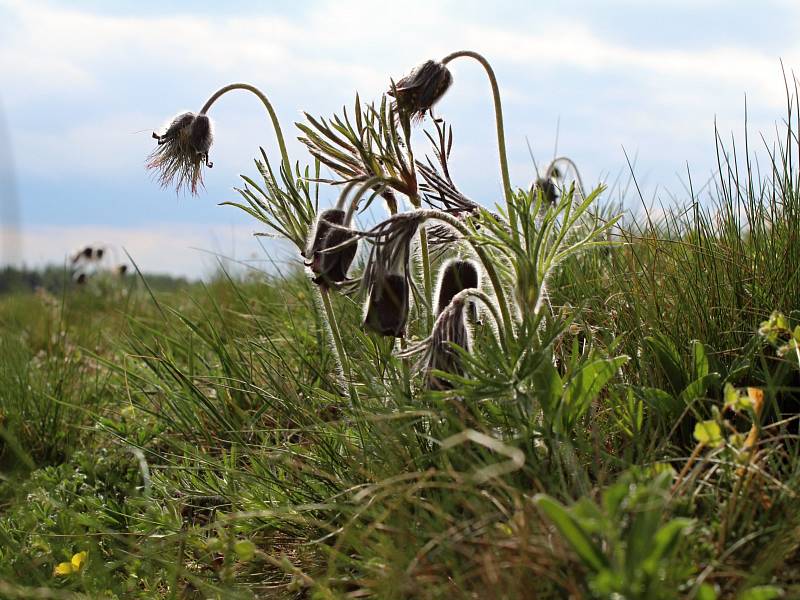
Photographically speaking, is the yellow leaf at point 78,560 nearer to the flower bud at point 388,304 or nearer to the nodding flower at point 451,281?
the flower bud at point 388,304

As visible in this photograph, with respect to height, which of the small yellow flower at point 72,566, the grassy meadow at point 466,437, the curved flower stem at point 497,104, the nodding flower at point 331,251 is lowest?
the small yellow flower at point 72,566

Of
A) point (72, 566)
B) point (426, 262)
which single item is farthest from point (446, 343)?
point (72, 566)

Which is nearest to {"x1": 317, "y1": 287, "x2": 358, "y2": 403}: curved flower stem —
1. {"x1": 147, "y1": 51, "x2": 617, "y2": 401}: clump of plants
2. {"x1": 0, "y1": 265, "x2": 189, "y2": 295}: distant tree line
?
{"x1": 147, "y1": 51, "x2": 617, "y2": 401}: clump of plants

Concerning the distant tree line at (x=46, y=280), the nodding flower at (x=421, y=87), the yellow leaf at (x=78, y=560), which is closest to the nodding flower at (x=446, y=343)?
the nodding flower at (x=421, y=87)

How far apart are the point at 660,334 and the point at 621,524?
922 mm

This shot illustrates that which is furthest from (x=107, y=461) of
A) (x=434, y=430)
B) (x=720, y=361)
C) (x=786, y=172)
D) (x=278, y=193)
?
(x=786, y=172)

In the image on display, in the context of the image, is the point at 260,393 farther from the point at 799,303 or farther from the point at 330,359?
the point at 799,303

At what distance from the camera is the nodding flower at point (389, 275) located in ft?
5.54

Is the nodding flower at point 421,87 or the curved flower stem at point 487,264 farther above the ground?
the nodding flower at point 421,87

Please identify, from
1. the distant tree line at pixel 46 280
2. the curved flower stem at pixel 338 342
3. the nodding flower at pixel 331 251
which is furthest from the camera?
the distant tree line at pixel 46 280

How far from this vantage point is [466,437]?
1350 mm

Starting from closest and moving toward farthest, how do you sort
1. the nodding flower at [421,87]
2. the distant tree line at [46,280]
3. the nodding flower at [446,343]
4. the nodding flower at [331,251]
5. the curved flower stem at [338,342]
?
the nodding flower at [446,343], the nodding flower at [331,251], the nodding flower at [421,87], the curved flower stem at [338,342], the distant tree line at [46,280]

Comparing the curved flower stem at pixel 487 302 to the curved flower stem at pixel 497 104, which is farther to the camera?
the curved flower stem at pixel 497 104

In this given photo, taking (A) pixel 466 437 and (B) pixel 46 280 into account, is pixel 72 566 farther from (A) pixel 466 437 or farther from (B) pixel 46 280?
(B) pixel 46 280
